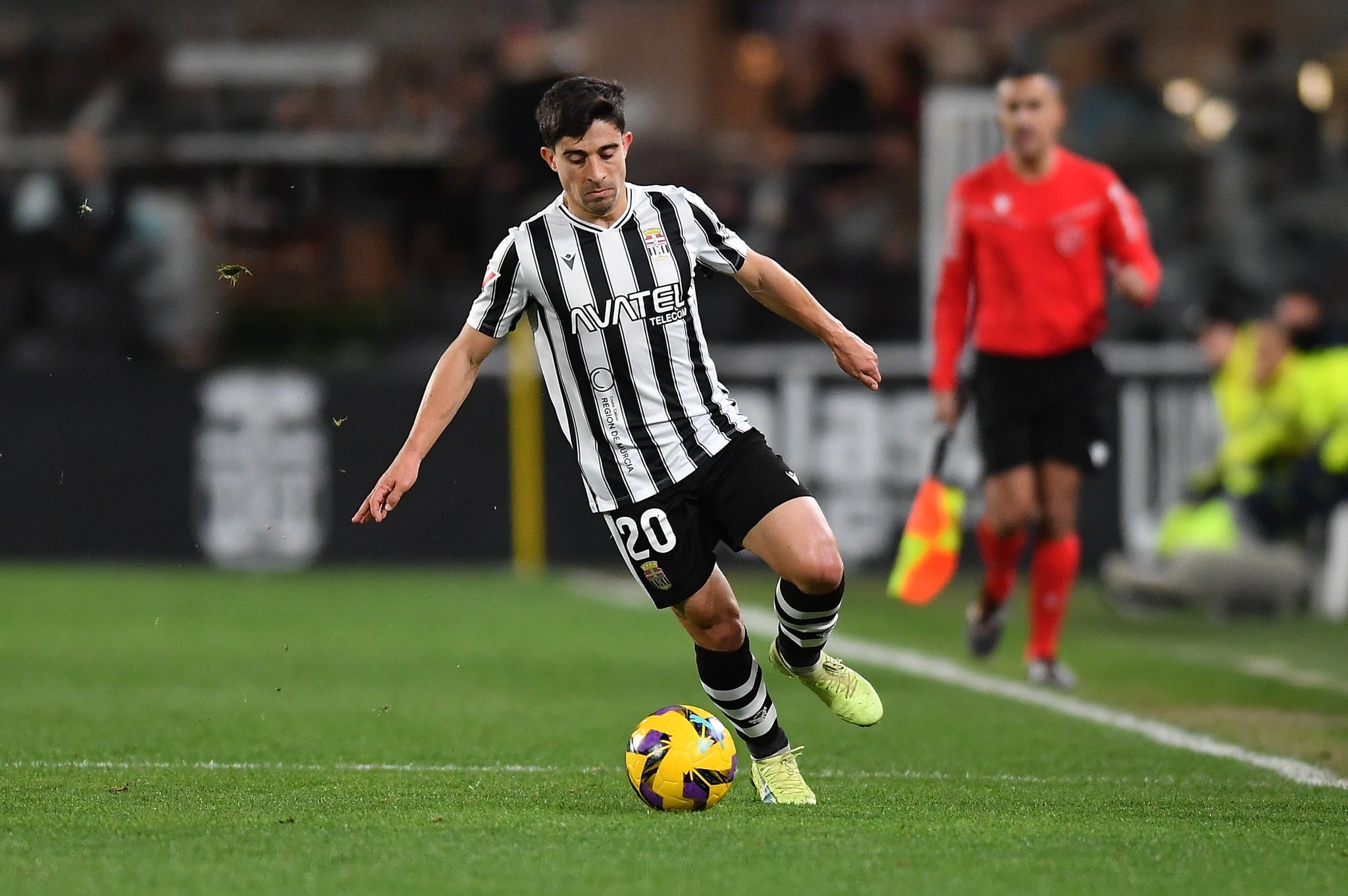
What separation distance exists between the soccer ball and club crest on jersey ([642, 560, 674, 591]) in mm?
344

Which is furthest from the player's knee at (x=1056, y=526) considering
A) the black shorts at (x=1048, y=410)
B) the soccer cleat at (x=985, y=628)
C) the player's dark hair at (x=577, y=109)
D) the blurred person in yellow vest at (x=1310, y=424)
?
the player's dark hair at (x=577, y=109)

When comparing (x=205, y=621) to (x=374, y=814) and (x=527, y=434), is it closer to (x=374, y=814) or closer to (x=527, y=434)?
(x=527, y=434)

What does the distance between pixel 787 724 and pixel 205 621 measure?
14.1 feet

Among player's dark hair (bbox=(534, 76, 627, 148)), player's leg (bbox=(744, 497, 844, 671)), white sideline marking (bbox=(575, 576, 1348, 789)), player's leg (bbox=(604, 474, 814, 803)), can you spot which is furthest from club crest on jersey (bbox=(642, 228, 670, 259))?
white sideline marking (bbox=(575, 576, 1348, 789))

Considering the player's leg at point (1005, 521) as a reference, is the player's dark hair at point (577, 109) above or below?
above

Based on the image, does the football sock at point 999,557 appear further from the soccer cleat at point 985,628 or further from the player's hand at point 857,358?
the player's hand at point 857,358

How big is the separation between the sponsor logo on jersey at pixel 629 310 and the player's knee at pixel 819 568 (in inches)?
27.0

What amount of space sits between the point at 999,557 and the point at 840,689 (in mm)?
3034

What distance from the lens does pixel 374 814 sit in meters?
4.80

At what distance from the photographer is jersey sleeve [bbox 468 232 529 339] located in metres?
5.19

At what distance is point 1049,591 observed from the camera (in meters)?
8.21

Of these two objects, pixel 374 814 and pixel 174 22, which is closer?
pixel 374 814

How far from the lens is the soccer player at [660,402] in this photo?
16.8 feet

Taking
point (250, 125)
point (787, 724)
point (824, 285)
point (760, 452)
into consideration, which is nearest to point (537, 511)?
point (824, 285)
